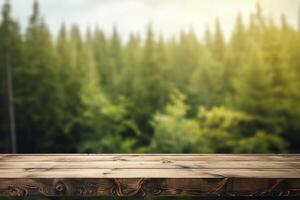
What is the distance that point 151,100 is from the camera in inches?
1467

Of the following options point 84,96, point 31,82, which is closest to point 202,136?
point 84,96

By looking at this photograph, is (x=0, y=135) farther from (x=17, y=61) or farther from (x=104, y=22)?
(x=104, y=22)

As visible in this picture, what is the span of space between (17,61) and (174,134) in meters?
14.9

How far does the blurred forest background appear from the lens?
1094 inches

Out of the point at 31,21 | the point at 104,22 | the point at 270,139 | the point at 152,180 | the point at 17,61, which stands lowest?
the point at 270,139

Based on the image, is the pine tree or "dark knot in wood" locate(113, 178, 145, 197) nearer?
"dark knot in wood" locate(113, 178, 145, 197)

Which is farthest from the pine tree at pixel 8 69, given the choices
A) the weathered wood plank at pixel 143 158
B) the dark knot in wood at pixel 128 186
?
the dark knot in wood at pixel 128 186

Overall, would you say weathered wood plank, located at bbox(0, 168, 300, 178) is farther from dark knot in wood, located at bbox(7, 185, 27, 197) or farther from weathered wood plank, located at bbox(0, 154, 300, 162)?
weathered wood plank, located at bbox(0, 154, 300, 162)

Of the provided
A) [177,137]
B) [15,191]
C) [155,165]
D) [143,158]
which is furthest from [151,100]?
[15,191]

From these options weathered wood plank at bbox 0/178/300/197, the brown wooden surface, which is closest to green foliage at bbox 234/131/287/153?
the brown wooden surface

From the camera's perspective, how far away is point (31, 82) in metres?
34.0

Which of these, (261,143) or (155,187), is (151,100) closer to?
(261,143)

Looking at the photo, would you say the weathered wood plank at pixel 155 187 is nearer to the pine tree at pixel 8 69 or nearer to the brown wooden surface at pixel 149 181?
the brown wooden surface at pixel 149 181

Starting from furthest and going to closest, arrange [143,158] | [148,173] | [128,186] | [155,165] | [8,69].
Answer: [8,69], [143,158], [155,165], [148,173], [128,186]
